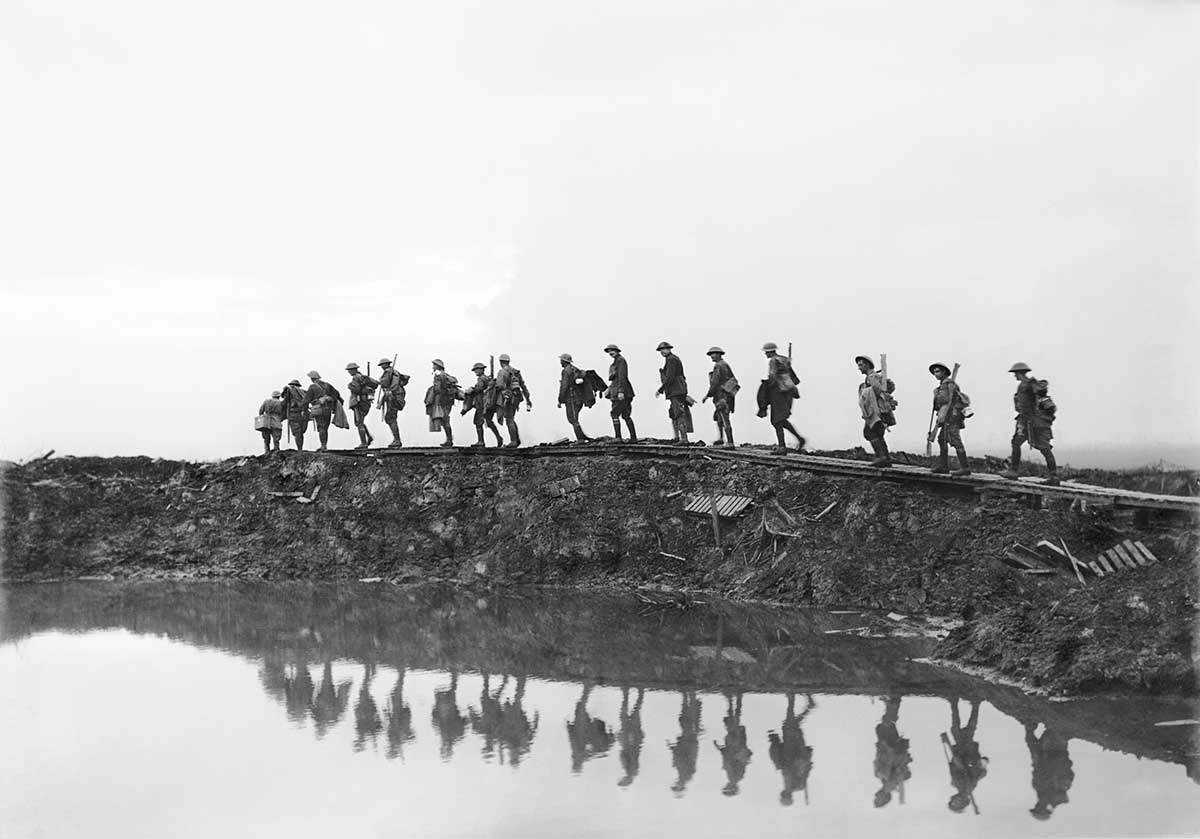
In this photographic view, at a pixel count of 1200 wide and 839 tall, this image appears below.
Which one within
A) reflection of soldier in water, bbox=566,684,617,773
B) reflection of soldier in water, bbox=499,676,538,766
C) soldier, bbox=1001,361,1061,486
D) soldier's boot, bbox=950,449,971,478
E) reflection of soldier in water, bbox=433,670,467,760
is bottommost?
reflection of soldier in water, bbox=433,670,467,760

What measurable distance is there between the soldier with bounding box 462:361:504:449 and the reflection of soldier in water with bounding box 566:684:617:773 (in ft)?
39.2

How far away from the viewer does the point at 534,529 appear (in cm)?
2195

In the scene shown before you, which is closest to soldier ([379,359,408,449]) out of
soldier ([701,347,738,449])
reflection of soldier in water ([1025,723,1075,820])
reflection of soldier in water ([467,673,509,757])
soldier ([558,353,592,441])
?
soldier ([558,353,592,441])

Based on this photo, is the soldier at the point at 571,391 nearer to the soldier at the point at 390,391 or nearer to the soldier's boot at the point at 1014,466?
the soldier at the point at 390,391

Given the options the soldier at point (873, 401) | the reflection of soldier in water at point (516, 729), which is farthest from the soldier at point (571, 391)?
the reflection of soldier in water at point (516, 729)

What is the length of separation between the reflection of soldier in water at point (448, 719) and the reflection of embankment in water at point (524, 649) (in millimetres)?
23

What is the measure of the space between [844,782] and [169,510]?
20.1 m

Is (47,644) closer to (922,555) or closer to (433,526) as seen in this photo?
(433,526)

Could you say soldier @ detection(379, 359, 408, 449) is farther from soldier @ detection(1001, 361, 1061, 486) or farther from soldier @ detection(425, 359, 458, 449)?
soldier @ detection(1001, 361, 1061, 486)

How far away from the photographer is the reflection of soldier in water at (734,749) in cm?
976

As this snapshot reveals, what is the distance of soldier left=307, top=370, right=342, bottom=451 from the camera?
1003 inches

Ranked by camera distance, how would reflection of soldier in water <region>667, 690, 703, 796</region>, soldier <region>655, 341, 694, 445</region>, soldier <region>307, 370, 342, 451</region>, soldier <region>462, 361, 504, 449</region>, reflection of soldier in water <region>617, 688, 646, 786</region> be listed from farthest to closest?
soldier <region>307, 370, 342, 451</region> → soldier <region>462, 361, 504, 449</region> → soldier <region>655, 341, 694, 445</region> → reflection of soldier in water <region>617, 688, 646, 786</region> → reflection of soldier in water <region>667, 690, 703, 796</region>

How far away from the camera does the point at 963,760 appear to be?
1016 cm

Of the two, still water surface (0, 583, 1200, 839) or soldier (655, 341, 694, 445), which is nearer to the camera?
still water surface (0, 583, 1200, 839)
